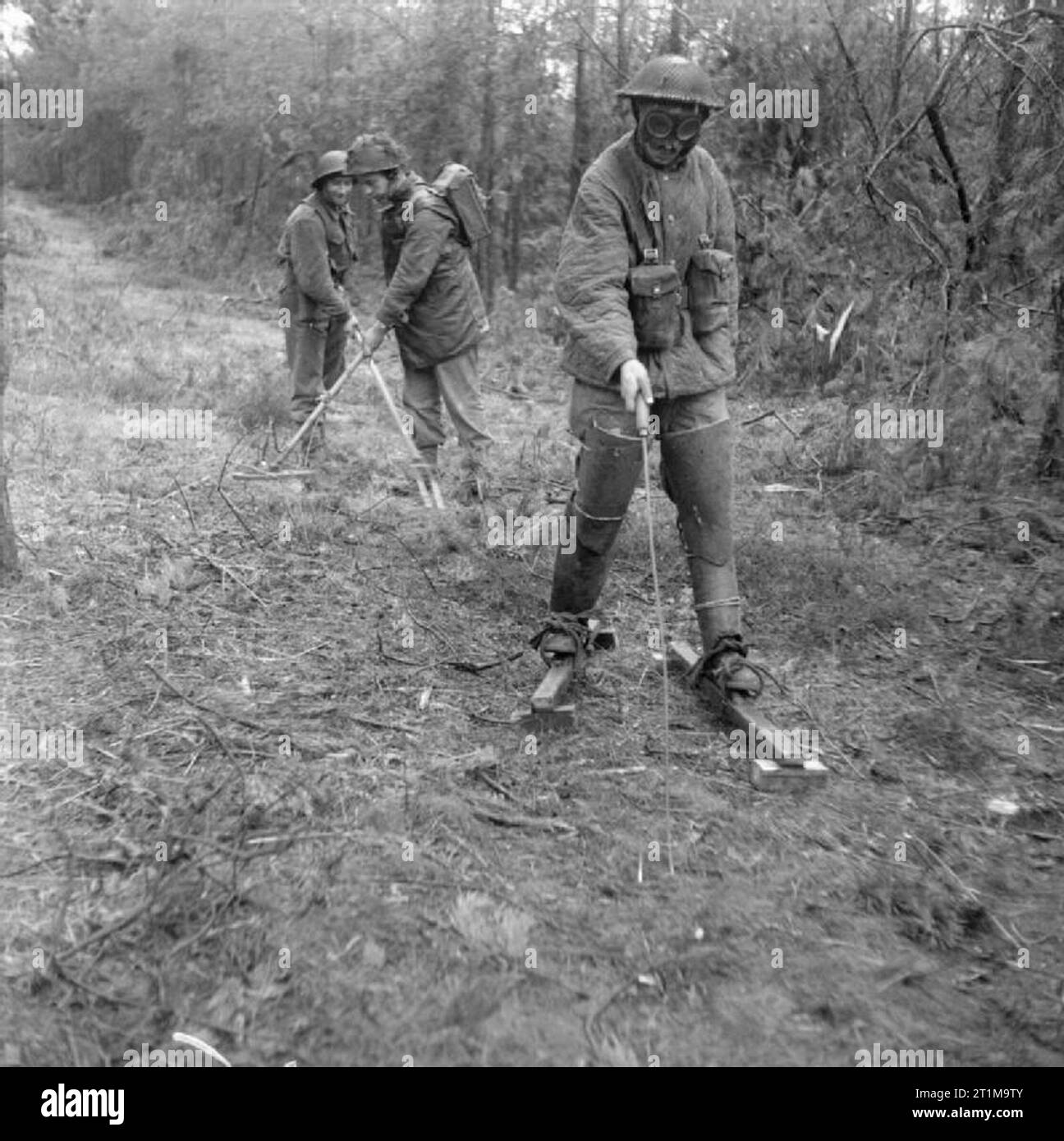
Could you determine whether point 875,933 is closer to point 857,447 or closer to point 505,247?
point 857,447

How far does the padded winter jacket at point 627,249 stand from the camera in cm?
379

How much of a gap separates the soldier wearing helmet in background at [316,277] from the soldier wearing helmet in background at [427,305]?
0.58 metres

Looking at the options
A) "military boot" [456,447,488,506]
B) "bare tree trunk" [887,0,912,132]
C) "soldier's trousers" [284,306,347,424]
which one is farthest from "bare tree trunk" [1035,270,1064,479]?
"soldier's trousers" [284,306,347,424]

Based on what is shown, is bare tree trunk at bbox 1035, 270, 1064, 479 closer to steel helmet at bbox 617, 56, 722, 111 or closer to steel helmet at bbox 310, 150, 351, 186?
steel helmet at bbox 617, 56, 722, 111

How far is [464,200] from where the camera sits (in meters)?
6.98

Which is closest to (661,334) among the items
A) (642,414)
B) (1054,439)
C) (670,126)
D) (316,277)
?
(642,414)

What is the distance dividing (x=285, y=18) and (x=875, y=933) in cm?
1893

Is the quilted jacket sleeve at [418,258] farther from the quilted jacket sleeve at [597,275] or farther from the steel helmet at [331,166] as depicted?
the quilted jacket sleeve at [597,275]

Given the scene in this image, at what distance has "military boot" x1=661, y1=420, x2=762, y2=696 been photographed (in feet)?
13.3

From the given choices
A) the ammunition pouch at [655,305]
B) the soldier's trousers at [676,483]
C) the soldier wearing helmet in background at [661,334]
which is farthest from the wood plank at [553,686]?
the ammunition pouch at [655,305]

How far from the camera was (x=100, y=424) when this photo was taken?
8.45 metres

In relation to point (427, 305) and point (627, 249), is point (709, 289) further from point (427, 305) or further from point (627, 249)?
point (427, 305)
